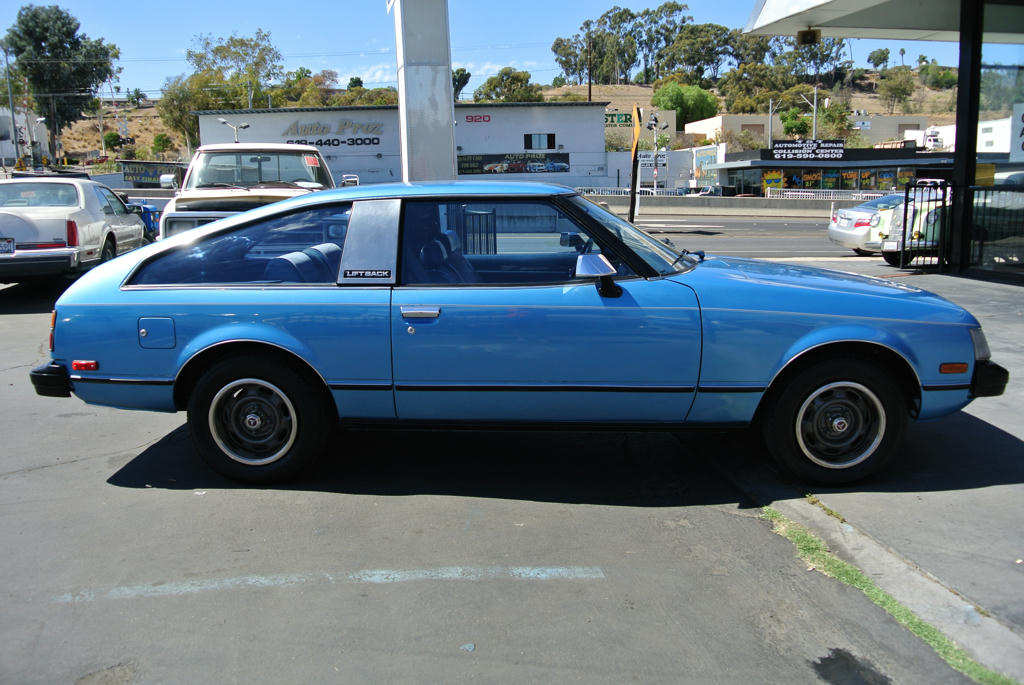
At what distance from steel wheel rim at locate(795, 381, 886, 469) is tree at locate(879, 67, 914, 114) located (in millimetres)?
143411

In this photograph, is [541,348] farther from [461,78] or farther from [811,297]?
[461,78]

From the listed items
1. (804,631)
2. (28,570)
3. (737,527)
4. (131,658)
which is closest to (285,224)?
(28,570)

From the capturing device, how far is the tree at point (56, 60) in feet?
257

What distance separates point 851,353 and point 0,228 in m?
10.1

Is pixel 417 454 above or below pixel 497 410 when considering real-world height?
below

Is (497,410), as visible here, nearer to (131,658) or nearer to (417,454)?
(417,454)

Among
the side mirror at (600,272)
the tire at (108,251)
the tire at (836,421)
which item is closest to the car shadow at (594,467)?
the tire at (836,421)

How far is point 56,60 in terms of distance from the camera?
80.4m

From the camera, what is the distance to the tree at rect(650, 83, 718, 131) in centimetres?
10975

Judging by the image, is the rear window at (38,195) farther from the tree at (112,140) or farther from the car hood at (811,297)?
the tree at (112,140)

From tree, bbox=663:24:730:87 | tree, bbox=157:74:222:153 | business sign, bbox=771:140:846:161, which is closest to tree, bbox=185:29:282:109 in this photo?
tree, bbox=157:74:222:153

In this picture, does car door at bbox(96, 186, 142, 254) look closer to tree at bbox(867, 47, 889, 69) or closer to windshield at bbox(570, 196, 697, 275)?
windshield at bbox(570, 196, 697, 275)

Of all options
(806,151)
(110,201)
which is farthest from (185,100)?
(110,201)

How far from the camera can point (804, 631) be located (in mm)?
3059
